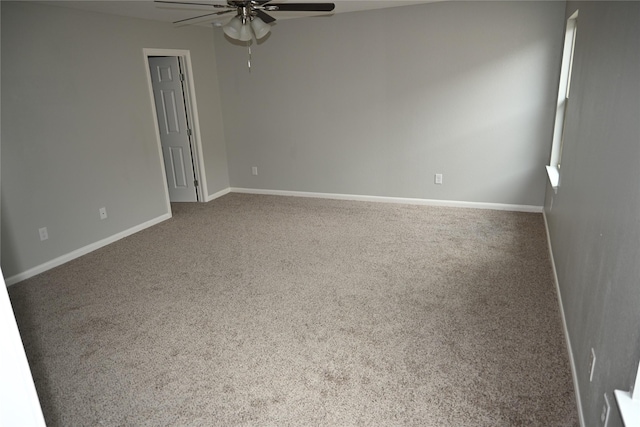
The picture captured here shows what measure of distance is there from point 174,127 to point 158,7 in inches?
91.9

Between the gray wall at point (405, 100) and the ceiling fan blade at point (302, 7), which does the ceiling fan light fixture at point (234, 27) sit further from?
the gray wall at point (405, 100)

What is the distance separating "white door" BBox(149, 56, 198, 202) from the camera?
227 inches

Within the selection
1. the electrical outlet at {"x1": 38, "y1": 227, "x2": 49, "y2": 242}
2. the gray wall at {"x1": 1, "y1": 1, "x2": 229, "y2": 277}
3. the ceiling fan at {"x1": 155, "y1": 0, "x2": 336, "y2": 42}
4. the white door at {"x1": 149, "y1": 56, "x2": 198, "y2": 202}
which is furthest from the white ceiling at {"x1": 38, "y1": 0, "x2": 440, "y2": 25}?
the electrical outlet at {"x1": 38, "y1": 227, "x2": 49, "y2": 242}

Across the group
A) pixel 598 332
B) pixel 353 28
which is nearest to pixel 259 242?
pixel 353 28

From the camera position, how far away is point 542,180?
4988 mm

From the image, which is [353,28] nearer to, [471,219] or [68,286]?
[471,219]

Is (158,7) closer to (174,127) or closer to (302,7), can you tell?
(302,7)

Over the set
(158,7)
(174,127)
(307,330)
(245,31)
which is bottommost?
(307,330)

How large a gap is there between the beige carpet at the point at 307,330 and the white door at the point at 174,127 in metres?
1.60

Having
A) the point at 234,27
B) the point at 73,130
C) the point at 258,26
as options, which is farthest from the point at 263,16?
the point at 73,130

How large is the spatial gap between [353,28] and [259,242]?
2930 mm

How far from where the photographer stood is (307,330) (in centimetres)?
290

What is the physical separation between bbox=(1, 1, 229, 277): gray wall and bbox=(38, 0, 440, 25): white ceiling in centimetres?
13

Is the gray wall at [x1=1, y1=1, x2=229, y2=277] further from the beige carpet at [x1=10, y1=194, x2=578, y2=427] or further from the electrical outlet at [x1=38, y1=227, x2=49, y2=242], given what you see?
the beige carpet at [x1=10, y1=194, x2=578, y2=427]
